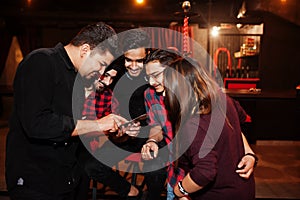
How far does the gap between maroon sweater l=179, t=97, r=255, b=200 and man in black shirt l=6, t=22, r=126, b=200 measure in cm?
57

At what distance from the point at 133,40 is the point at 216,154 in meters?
1.49

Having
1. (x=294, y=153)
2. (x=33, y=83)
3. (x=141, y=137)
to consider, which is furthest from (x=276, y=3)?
(x=33, y=83)

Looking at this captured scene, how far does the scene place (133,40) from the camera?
103 inches

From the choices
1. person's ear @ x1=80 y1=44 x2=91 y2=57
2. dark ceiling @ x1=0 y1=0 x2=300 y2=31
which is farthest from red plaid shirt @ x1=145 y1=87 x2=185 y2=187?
dark ceiling @ x1=0 y1=0 x2=300 y2=31

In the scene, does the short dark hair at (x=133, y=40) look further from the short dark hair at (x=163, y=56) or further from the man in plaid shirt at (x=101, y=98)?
the short dark hair at (x=163, y=56)

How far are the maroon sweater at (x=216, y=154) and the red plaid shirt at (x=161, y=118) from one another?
42 cm

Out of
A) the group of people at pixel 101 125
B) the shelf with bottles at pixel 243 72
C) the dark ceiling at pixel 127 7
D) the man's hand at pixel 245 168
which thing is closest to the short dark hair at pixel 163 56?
the group of people at pixel 101 125

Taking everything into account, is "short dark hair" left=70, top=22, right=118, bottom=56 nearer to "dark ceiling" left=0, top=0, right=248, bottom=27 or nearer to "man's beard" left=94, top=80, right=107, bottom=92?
"man's beard" left=94, top=80, right=107, bottom=92

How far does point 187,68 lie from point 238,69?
22.4ft

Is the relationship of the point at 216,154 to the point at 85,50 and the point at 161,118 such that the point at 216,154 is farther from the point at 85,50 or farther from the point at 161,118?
the point at 85,50

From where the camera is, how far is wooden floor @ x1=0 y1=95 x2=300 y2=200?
326 cm

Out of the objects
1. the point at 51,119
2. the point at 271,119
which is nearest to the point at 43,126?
the point at 51,119

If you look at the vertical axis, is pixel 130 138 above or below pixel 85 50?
below

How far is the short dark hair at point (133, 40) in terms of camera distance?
2.58m
